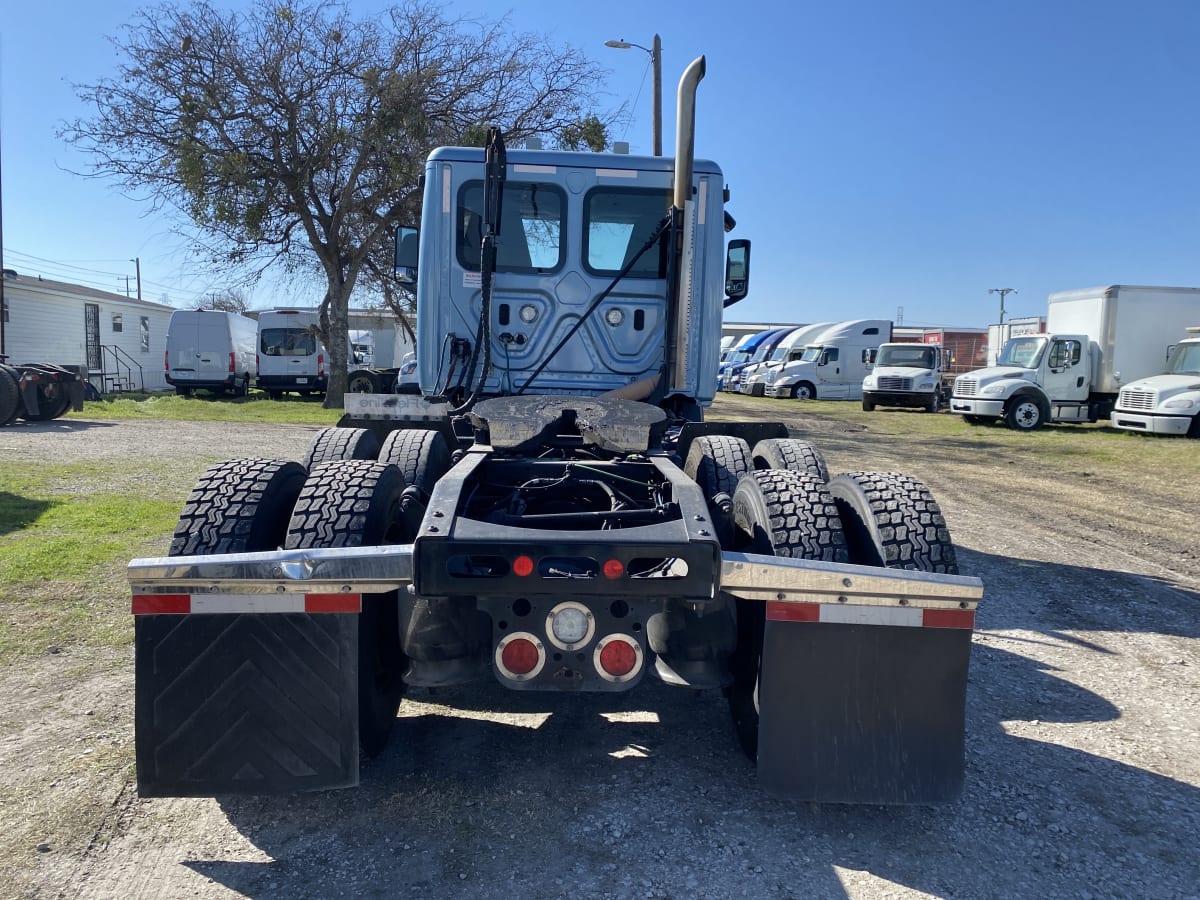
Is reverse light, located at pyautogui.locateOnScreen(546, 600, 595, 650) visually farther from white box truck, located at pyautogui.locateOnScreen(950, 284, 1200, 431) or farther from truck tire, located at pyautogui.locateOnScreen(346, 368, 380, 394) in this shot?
white box truck, located at pyautogui.locateOnScreen(950, 284, 1200, 431)

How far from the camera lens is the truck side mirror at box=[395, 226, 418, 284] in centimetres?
577

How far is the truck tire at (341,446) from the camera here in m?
4.37

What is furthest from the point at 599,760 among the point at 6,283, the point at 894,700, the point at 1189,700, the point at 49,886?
the point at 6,283

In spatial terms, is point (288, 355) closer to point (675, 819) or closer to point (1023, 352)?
point (1023, 352)

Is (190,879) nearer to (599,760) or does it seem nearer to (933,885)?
(599,760)

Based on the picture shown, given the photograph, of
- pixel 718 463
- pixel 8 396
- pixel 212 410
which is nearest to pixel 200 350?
pixel 212 410

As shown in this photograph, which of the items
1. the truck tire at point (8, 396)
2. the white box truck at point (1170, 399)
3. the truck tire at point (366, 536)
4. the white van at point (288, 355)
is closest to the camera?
the truck tire at point (366, 536)

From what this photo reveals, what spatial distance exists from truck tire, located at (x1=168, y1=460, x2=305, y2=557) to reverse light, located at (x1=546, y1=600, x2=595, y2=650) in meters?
1.15

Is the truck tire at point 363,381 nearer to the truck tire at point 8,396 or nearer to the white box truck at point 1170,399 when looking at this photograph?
the truck tire at point 8,396

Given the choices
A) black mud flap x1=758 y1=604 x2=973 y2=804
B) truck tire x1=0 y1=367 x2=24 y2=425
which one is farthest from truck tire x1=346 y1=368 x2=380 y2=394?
black mud flap x1=758 y1=604 x2=973 y2=804

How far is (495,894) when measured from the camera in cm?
252

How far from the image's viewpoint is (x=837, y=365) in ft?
105

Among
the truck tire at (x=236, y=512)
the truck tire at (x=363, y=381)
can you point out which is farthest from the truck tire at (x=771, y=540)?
the truck tire at (x=363, y=381)

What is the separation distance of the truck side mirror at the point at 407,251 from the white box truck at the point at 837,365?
91.0ft
